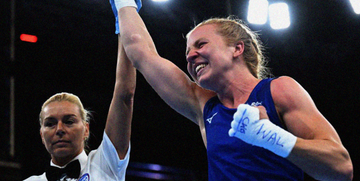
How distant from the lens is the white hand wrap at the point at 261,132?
133 centimetres

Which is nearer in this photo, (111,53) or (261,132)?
(261,132)

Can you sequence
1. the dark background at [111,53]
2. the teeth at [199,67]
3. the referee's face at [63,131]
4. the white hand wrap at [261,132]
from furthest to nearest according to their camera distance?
the dark background at [111,53], the referee's face at [63,131], the teeth at [199,67], the white hand wrap at [261,132]

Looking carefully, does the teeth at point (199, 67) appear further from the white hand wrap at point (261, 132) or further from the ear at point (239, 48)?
the white hand wrap at point (261, 132)

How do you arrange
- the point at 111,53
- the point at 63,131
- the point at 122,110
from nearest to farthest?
the point at 122,110 < the point at 63,131 < the point at 111,53

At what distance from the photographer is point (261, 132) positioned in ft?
4.43

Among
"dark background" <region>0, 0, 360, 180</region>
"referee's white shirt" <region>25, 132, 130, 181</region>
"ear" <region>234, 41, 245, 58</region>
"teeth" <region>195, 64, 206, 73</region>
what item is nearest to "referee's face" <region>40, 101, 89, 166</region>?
"referee's white shirt" <region>25, 132, 130, 181</region>

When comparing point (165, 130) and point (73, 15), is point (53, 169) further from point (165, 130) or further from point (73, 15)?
point (165, 130)

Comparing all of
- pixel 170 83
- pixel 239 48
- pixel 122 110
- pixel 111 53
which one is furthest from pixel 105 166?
pixel 111 53

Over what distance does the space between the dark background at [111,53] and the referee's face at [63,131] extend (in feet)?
7.63

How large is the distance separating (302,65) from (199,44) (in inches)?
185

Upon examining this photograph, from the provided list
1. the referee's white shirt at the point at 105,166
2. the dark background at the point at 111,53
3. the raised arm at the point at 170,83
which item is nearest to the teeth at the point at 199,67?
the raised arm at the point at 170,83

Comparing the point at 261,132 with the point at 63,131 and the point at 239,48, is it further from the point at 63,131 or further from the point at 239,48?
the point at 63,131

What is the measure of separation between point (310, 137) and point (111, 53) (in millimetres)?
4875

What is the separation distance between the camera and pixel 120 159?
7.45ft
